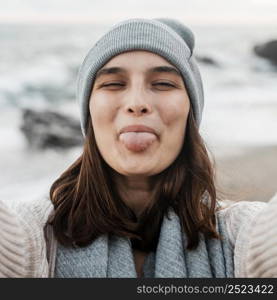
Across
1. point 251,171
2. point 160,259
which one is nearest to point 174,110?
point 160,259

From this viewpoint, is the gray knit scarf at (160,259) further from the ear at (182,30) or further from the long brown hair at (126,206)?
the ear at (182,30)

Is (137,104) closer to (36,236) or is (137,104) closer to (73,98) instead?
(36,236)

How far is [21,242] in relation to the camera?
3.54 feet

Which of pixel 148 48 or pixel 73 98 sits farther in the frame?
pixel 73 98

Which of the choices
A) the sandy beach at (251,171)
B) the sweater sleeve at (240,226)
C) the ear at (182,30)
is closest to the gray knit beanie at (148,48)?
the ear at (182,30)

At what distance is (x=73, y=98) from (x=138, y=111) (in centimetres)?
141

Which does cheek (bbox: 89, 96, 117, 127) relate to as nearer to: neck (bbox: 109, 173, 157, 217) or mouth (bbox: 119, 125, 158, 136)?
mouth (bbox: 119, 125, 158, 136)

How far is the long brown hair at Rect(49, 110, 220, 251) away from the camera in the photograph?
1273 millimetres

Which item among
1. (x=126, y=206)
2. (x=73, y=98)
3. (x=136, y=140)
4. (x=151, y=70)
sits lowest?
(x=126, y=206)

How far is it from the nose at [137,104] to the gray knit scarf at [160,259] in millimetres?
327

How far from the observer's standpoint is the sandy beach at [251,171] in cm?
209

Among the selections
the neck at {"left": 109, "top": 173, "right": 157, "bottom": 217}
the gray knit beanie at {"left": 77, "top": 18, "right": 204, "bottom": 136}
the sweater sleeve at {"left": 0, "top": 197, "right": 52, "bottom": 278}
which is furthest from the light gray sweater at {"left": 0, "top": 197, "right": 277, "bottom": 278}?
the gray knit beanie at {"left": 77, "top": 18, "right": 204, "bottom": 136}

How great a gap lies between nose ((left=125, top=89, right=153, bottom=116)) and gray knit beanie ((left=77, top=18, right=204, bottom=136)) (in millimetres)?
141
